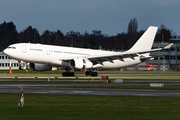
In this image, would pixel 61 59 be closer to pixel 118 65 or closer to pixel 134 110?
pixel 118 65

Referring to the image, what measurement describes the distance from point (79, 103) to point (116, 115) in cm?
508

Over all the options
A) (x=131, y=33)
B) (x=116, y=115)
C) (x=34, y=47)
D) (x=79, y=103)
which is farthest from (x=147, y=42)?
(x=131, y=33)

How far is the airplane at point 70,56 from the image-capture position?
172ft

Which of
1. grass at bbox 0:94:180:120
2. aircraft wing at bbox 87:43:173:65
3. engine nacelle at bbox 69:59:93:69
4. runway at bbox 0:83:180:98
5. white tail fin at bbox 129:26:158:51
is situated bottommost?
grass at bbox 0:94:180:120

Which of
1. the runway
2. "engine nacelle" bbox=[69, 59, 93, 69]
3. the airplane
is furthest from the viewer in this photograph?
"engine nacelle" bbox=[69, 59, 93, 69]

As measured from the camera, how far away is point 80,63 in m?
55.3

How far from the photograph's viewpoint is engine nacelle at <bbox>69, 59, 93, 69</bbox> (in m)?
54.8

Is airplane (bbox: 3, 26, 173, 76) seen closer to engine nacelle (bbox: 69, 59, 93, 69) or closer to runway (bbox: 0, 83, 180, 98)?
engine nacelle (bbox: 69, 59, 93, 69)

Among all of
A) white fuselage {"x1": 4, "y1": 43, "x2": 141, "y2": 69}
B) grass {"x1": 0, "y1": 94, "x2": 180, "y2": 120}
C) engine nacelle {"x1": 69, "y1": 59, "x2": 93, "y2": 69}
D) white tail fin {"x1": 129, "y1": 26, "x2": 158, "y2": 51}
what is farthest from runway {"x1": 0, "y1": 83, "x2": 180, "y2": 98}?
white tail fin {"x1": 129, "y1": 26, "x2": 158, "y2": 51}

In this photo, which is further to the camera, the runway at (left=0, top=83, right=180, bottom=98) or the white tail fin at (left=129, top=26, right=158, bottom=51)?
the white tail fin at (left=129, top=26, right=158, bottom=51)

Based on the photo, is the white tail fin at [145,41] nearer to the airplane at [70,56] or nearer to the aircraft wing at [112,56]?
the airplane at [70,56]

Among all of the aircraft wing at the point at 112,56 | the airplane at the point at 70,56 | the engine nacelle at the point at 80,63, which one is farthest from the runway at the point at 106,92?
the aircraft wing at the point at 112,56

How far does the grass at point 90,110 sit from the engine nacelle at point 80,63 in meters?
32.9

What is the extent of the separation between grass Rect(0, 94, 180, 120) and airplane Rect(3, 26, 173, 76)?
31031 mm
